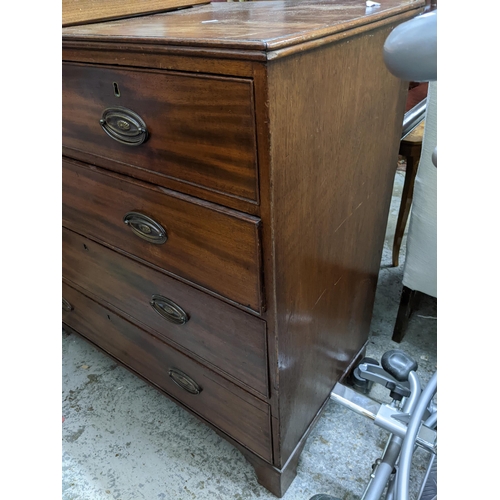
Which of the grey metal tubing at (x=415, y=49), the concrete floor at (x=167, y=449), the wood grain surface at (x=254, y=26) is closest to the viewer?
the grey metal tubing at (x=415, y=49)

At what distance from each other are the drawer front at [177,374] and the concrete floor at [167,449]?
0.42ft

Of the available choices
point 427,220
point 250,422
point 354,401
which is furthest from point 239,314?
point 427,220

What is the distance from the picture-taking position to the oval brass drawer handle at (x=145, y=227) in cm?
73

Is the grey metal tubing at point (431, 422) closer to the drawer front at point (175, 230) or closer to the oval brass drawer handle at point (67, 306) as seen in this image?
the drawer front at point (175, 230)

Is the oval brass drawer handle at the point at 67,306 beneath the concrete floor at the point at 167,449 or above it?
above

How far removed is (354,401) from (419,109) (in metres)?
0.92

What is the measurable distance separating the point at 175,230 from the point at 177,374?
1.39 feet

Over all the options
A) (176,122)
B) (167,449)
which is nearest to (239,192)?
(176,122)

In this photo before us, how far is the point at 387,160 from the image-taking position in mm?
917

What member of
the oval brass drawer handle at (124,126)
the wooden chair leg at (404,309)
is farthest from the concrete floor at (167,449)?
the oval brass drawer handle at (124,126)

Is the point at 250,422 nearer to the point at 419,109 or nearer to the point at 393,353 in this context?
the point at 393,353

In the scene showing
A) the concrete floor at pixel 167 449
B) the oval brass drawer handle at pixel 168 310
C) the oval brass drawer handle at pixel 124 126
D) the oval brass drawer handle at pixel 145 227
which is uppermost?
the oval brass drawer handle at pixel 124 126

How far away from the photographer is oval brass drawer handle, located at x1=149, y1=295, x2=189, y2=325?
0.83 meters

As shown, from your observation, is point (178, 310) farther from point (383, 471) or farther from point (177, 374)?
point (383, 471)
